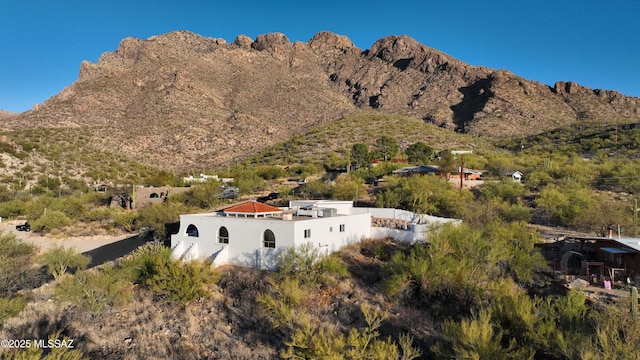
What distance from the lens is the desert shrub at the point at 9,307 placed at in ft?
51.8

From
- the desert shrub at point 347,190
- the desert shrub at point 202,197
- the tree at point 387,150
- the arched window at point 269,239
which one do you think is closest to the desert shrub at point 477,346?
the arched window at point 269,239

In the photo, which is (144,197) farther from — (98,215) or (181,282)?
(181,282)

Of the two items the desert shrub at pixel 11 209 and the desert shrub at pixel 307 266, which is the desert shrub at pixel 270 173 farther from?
the desert shrub at pixel 307 266

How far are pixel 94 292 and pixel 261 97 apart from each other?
3055 inches

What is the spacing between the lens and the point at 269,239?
2050 centimetres

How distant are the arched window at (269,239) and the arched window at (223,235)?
2.40 metres

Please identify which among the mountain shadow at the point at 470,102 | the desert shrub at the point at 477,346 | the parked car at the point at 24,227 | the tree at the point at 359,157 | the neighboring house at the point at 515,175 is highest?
the mountain shadow at the point at 470,102

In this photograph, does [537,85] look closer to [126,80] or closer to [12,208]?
[126,80]

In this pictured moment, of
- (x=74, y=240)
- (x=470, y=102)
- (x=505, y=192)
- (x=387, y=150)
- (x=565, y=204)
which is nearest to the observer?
(x=565, y=204)

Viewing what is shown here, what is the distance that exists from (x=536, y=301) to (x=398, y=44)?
386 ft

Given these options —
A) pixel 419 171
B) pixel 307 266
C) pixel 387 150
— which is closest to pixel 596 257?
pixel 307 266

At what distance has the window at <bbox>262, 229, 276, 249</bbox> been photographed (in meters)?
20.3

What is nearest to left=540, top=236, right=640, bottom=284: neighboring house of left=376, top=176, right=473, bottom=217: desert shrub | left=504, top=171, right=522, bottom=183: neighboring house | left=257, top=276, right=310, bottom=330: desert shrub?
left=376, top=176, right=473, bottom=217: desert shrub

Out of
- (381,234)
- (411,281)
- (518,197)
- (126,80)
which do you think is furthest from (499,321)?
(126,80)
